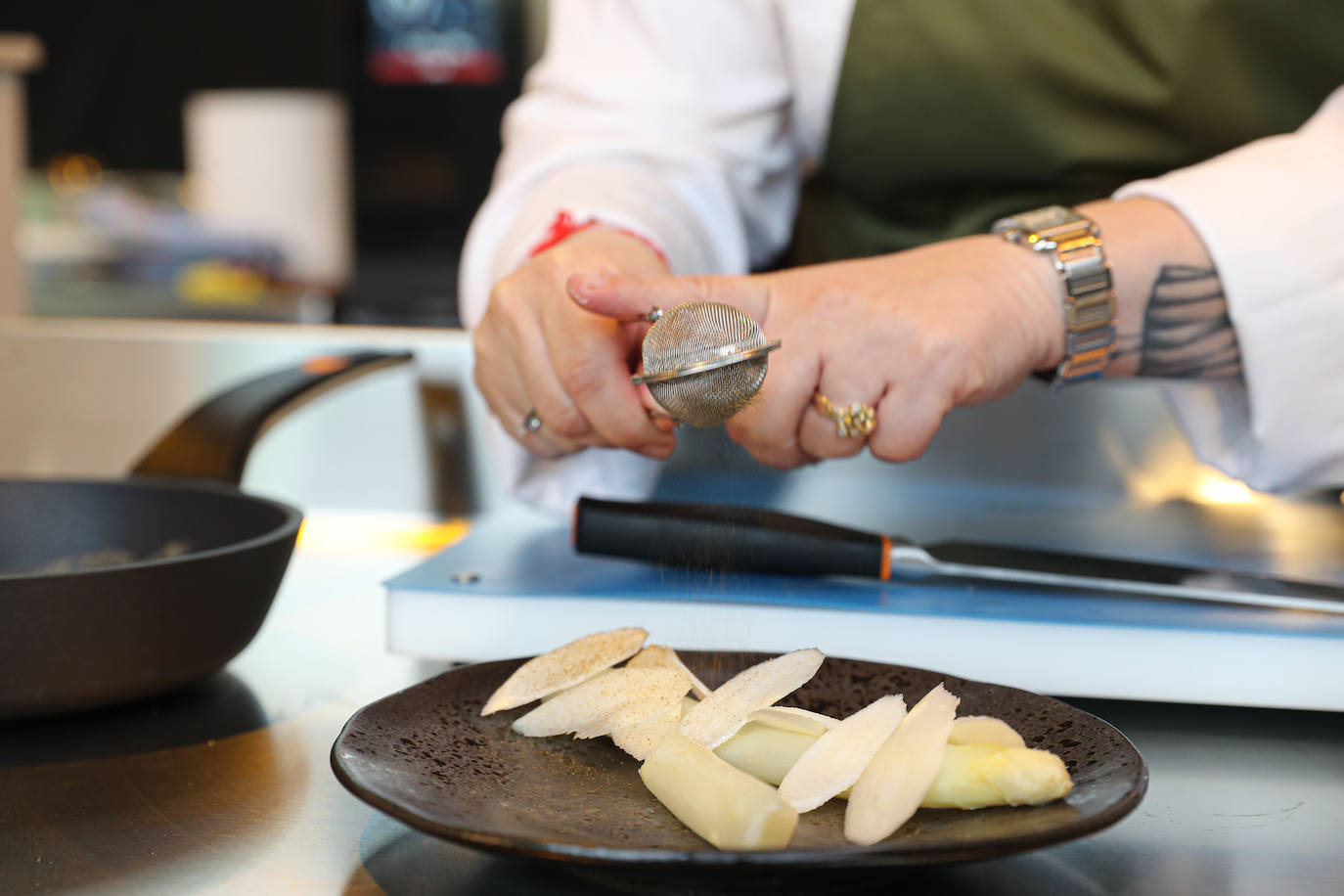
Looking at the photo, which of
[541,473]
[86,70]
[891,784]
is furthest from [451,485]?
[86,70]

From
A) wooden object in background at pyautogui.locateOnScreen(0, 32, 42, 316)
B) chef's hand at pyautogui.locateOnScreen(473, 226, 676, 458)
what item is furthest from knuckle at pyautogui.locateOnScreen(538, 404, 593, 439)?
wooden object in background at pyautogui.locateOnScreen(0, 32, 42, 316)

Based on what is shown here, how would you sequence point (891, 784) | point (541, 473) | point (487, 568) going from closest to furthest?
point (891, 784) < point (487, 568) < point (541, 473)

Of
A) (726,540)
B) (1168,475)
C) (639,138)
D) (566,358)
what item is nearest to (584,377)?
(566,358)

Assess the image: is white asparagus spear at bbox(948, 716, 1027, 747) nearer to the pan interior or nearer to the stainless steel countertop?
the stainless steel countertop

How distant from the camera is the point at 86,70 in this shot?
12.9 ft

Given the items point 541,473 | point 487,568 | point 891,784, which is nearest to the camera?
point 891,784

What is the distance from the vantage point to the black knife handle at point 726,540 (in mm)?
622

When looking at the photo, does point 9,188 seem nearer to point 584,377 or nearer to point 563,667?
point 584,377

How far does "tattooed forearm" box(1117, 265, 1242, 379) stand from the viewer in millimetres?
688

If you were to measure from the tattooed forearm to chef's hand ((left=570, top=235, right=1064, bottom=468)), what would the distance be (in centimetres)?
5

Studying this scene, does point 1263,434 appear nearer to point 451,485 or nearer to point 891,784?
point 891,784

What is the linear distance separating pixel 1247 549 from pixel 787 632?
1.01 ft

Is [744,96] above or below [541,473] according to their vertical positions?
above

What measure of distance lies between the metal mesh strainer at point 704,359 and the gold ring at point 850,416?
133mm
